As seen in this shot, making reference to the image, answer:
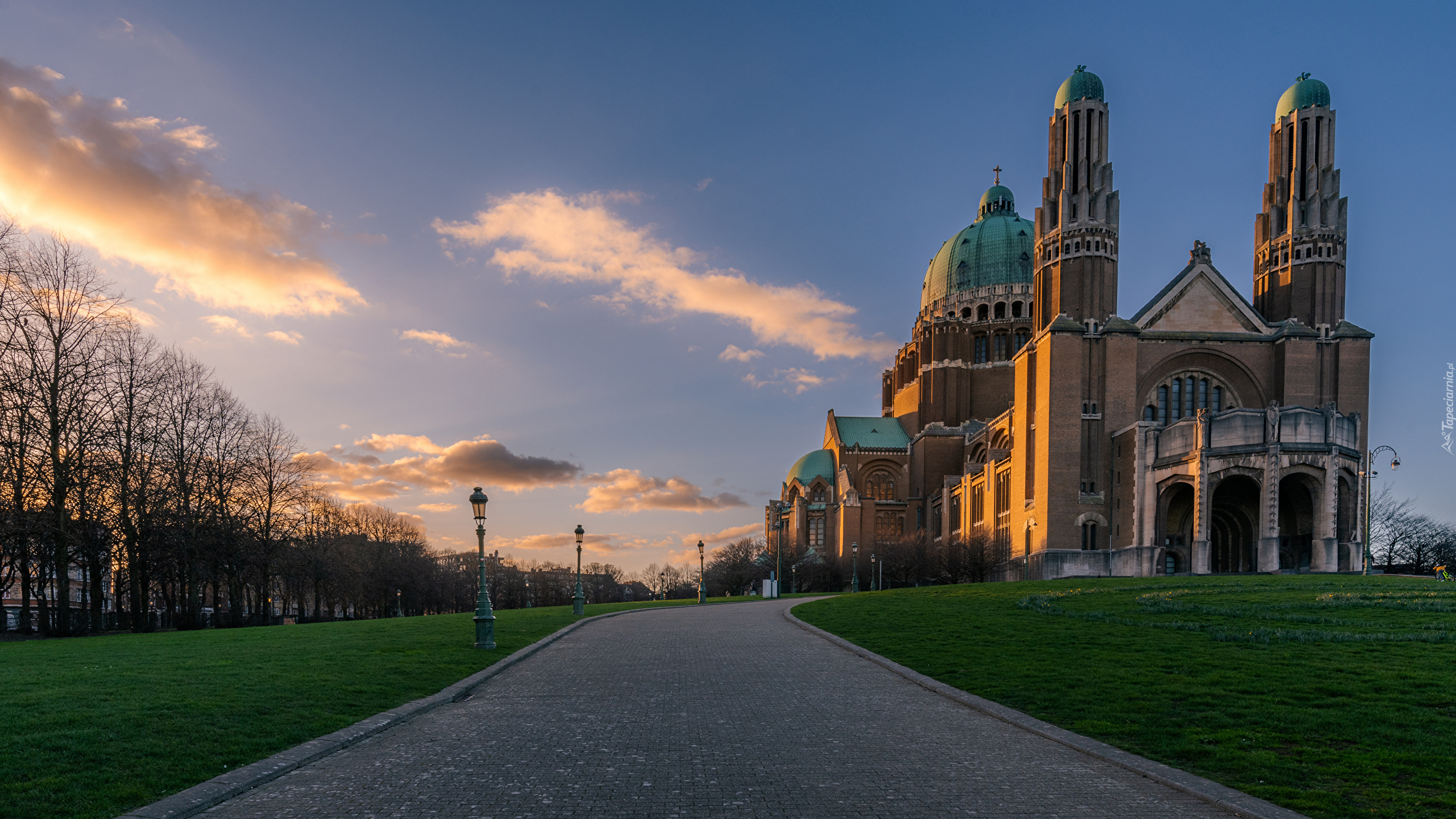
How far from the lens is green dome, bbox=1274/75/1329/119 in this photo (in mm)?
55094

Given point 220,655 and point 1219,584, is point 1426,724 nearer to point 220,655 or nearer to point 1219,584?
point 220,655

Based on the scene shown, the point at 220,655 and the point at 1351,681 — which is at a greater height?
the point at 1351,681

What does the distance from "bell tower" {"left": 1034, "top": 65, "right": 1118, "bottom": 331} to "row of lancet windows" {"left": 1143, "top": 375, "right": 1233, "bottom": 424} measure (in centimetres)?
600

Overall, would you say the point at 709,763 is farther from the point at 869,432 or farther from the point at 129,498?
the point at 869,432

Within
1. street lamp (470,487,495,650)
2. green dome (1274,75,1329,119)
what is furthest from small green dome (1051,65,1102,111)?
street lamp (470,487,495,650)

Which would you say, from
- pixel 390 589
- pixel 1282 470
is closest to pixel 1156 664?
pixel 1282 470

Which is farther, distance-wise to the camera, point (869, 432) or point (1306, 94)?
point (869, 432)

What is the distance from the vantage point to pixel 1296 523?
48656 mm

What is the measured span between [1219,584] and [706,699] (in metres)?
25.5

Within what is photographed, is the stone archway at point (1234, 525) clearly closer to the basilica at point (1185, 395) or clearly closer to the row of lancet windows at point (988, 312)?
the basilica at point (1185, 395)

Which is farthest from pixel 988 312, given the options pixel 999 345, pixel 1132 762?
pixel 1132 762

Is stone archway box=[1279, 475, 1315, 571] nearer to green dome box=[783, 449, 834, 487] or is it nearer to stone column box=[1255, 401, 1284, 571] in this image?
stone column box=[1255, 401, 1284, 571]

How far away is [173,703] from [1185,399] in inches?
2239

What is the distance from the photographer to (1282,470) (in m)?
45.5
